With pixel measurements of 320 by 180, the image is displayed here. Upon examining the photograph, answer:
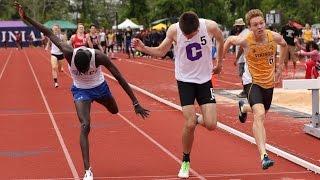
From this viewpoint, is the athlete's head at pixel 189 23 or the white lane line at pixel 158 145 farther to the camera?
the white lane line at pixel 158 145

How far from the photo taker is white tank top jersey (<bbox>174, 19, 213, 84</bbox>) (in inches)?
300

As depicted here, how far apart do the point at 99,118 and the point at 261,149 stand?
20.4 ft

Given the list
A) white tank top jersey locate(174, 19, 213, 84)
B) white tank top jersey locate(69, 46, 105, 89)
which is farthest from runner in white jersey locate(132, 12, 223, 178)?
white tank top jersey locate(69, 46, 105, 89)

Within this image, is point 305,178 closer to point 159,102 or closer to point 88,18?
point 159,102

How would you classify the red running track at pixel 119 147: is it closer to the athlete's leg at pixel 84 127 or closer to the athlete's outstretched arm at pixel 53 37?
the athlete's leg at pixel 84 127

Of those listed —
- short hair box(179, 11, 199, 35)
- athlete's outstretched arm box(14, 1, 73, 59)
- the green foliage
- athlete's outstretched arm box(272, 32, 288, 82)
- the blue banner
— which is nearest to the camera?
short hair box(179, 11, 199, 35)

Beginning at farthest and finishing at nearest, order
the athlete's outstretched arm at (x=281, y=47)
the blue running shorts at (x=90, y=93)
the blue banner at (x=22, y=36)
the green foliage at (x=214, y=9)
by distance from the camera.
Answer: the blue banner at (x=22, y=36) → the green foliage at (x=214, y=9) → the athlete's outstretched arm at (x=281, y=47) → the blue running shorts at (x=90, y=93)

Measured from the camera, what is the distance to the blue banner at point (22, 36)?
76188mm

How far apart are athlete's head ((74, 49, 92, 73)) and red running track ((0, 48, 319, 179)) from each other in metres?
1.27

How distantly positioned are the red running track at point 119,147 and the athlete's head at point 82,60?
4.15 ft

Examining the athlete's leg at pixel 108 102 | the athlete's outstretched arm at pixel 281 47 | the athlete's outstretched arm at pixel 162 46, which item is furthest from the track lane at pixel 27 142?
the athlete's outstretched arm at pixel 281 47

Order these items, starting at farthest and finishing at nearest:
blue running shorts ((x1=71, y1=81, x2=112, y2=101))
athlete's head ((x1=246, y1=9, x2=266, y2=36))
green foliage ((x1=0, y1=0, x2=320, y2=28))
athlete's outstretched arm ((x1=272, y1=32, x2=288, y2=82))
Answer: green foliage ((x1=0, y1=0, x2=320, y2=28)) < athlete's outstretched arm ((x1=272, y1=32, x2=288, y2=82)) < athlete's head ((x1=246, y1=9, x2=266, y2=36)) < blue running shorts ((x1=71, y1=81, x2=112, y2=101))

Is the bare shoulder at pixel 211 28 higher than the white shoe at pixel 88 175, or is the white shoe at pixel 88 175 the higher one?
the bare shoulder at pixel 211 28

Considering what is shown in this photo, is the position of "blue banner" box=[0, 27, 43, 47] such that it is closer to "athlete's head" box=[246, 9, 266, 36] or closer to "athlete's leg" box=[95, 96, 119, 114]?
"athlete's leg" box=[95, 96, 119, 114]
